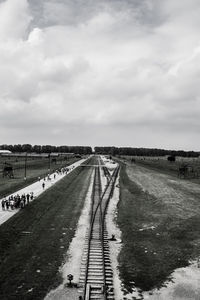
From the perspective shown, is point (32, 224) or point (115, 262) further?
point (32, 224)

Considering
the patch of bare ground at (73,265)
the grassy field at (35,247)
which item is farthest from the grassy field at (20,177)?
the patch of bare ground at (73,265)

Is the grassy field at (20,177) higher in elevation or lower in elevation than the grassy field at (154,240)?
higher

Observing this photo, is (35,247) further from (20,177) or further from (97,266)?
(20,177)

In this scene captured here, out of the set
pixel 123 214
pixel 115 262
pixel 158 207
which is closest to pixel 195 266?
pixel 115 262

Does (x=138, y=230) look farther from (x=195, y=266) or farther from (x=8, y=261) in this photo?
(x=8, y=261)

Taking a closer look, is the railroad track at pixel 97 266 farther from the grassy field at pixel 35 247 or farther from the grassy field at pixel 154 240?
the grassy field at pixel 35 247

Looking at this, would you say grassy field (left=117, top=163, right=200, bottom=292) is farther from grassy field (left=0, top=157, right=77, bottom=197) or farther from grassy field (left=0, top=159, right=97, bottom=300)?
grassy field (left=0, top=157, right=77, bottom=197)
